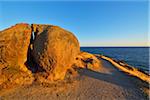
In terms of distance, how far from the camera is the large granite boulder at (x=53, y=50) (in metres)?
13.4

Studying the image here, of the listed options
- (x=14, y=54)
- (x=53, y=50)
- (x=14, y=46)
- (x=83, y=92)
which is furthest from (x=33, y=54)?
(x=83, y=92)

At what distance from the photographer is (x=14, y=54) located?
13234mm

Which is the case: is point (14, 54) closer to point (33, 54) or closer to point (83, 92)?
point (33, 54)

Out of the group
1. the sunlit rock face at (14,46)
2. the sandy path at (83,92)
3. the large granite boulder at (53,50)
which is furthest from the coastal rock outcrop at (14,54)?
the sandy path at (83,92)

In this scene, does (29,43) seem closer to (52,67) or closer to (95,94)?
(52,67)

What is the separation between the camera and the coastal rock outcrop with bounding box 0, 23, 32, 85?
42.6 ft

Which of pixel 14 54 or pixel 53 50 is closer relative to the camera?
pixel 14 54

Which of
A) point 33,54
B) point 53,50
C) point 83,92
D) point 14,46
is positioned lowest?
point 83,92

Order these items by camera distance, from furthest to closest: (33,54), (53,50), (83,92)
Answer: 1. (33,54)
2. (53,50)
3. (83,92)

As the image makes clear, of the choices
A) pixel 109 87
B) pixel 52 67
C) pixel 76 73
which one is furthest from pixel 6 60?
pixel 109 87

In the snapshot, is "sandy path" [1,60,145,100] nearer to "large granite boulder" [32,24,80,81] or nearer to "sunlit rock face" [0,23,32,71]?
"large granite boulder" [32,24,80,81]

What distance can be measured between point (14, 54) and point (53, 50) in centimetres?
318

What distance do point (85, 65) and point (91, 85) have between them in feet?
20.8

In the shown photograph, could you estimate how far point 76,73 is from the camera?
16.2 m
